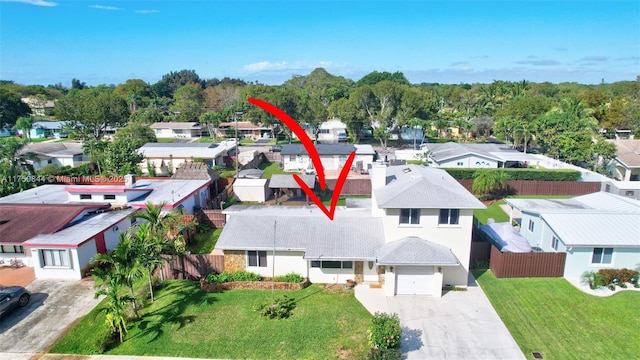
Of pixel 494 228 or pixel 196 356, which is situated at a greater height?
pixel 494 228

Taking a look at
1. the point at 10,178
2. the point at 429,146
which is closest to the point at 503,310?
the point at 429,146

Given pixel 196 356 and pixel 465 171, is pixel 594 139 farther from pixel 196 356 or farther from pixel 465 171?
pixel 196 356

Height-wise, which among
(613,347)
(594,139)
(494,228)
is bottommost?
(613,347)

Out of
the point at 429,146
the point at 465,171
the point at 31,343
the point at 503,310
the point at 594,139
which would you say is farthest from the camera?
the point at 429,146

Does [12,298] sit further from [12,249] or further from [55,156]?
[55,156]

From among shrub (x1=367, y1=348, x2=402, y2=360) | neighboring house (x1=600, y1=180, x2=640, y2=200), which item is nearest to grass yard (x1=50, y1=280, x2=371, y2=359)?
shrub (x1=367, y1=348, x2=402, y2=360)

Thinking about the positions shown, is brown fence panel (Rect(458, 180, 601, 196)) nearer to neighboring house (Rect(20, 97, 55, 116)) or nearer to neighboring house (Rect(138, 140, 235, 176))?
neighboring house (Rect(138, 140, 235, 176))

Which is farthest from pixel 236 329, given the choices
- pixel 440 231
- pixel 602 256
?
pixel 602 256

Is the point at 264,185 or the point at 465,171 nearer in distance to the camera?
the point at 264,185

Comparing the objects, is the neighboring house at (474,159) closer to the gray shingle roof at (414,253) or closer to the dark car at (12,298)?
the gray shingle roof at (414,253)
